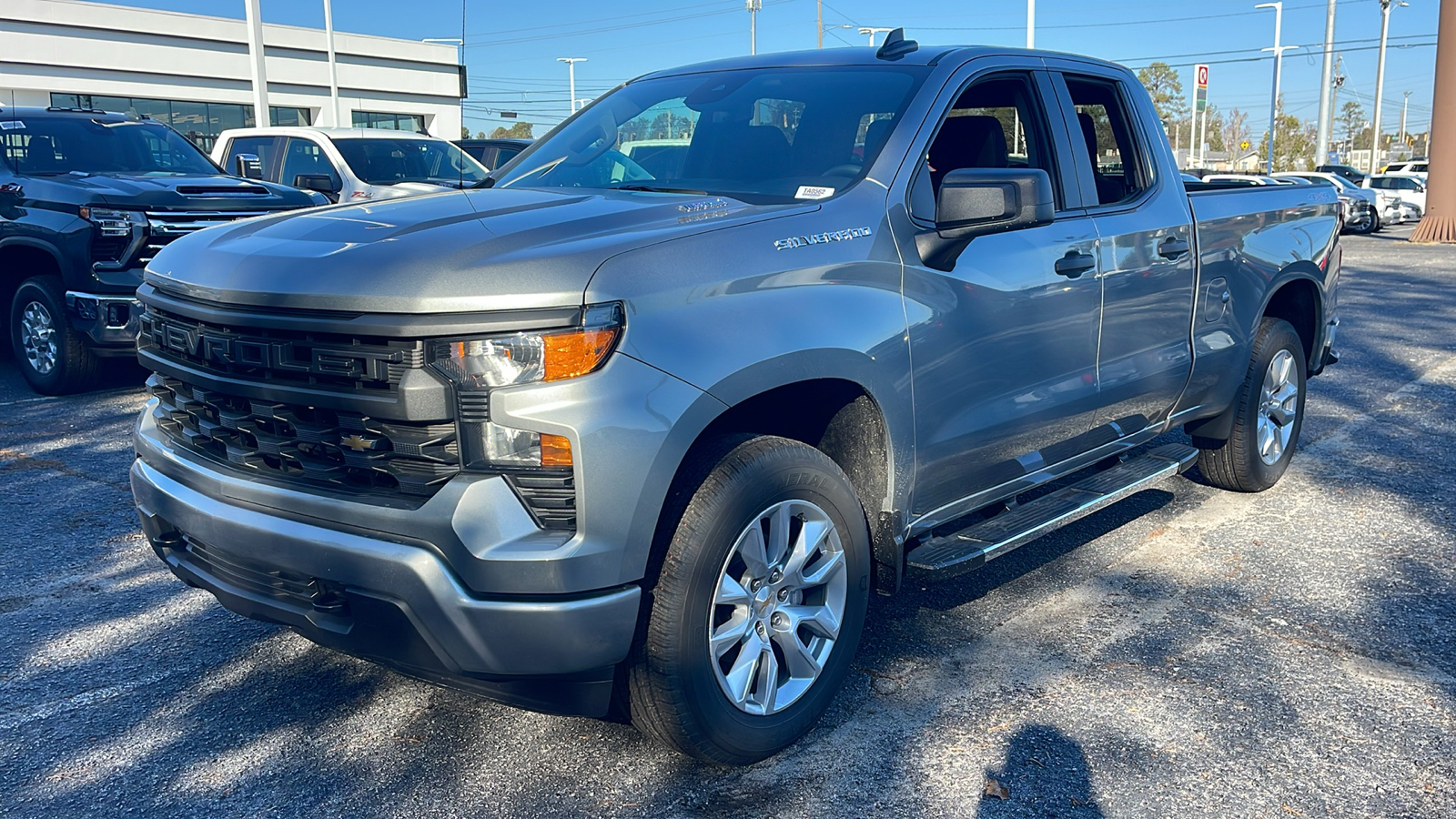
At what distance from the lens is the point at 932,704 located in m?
3.45

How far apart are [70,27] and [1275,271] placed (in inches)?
1854

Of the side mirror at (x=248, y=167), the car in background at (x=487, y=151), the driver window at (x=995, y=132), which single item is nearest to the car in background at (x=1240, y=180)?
the driver window at (x=995, y=132)

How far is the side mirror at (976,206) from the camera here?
137 inches

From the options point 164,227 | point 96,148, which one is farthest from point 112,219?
point 96,148

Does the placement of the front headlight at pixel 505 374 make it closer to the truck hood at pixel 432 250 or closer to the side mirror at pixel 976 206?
the truck hood at pixel 432 250

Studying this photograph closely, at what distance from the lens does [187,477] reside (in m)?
3.12

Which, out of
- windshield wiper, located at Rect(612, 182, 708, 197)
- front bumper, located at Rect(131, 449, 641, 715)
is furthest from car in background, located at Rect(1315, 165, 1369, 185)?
front bumper, located at Rect(131, 449, 641, 715)

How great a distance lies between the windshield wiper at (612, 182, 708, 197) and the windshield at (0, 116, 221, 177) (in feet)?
19.5

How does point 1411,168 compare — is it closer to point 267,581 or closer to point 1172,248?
point 1172,248

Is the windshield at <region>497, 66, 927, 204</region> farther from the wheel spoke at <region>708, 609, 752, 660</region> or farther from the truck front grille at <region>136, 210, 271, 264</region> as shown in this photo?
the truck front grille at <region>136, 210, 271, 264</region>

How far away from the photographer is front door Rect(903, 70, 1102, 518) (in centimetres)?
353

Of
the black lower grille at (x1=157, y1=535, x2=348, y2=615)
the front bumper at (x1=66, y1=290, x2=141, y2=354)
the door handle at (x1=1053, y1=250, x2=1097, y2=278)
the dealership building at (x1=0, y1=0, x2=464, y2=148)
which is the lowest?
the black lower grille at (x1=157, y1=535, x2=348, y2=615)

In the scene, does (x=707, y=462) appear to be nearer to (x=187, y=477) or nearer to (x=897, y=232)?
(x=897, y=232)

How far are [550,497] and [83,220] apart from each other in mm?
6272
